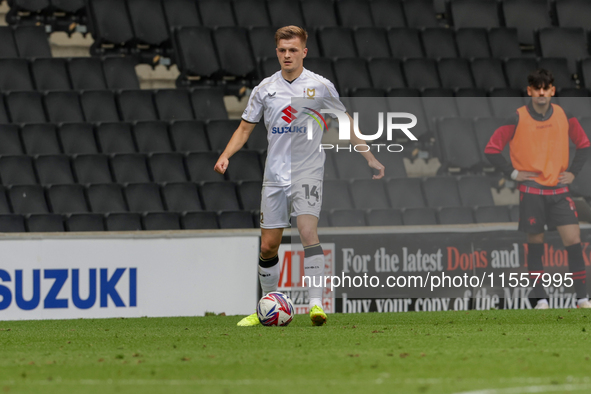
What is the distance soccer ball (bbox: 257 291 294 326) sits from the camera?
580 cm

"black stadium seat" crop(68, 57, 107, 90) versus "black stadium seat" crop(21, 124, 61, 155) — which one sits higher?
"black stadium seat" crop(68, 57, 107, 90)

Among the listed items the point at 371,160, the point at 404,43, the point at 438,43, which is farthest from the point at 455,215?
the point at 438,43

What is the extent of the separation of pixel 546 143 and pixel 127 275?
3951mm

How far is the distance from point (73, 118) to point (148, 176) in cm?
134

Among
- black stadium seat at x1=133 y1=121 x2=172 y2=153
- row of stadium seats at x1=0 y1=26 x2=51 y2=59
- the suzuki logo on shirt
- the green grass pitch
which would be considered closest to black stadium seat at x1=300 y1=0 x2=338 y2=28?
black stadium seat at x1=133 y1=121 x2=172 y2=153

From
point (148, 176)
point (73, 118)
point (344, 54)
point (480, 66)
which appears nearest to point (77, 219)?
point (148, 176)

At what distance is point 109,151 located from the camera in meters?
10.2

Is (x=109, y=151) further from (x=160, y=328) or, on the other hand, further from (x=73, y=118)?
(x=160, y=328)

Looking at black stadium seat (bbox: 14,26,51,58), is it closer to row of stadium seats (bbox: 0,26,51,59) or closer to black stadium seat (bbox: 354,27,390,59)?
row of stadium seats (bbox: 0,26,51,59)

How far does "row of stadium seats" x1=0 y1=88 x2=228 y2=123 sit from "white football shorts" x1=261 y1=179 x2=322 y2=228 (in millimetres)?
5073

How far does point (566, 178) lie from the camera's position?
25.0 ft

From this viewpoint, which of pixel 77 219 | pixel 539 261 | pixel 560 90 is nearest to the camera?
pixel 539 261

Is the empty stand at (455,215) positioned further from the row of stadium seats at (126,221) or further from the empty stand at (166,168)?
the empty stand at (166,168)

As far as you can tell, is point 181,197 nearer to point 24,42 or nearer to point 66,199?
point 66,199
